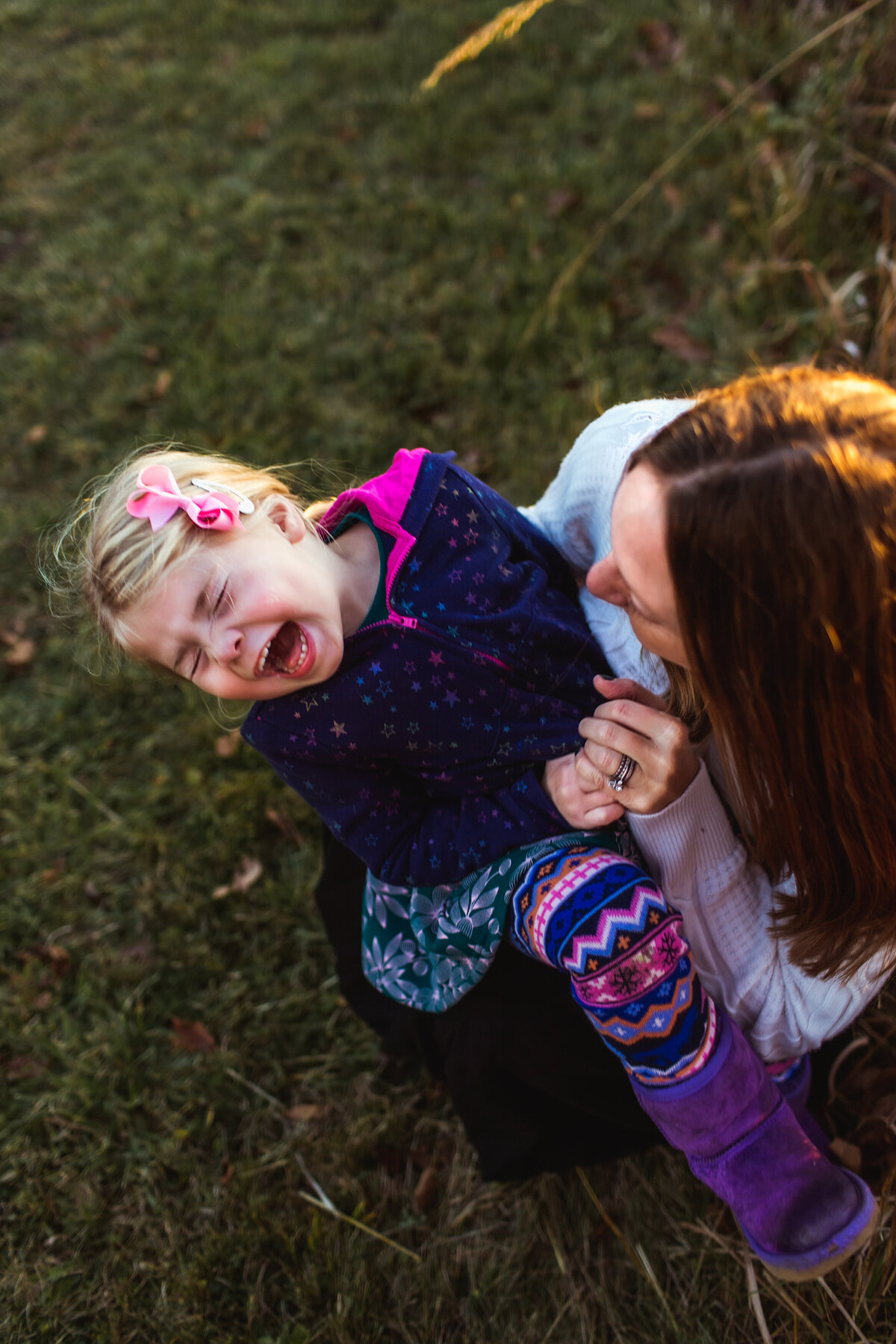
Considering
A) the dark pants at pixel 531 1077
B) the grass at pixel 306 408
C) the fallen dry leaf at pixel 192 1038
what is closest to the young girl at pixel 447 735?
the dark pants at pixel 531 1077

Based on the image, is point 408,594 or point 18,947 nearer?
point 408,594

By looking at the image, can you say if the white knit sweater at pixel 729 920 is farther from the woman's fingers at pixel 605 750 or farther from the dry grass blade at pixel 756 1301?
the dry grass blade at pixel 756 1301

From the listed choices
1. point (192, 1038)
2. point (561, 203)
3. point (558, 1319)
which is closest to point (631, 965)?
point (558, 1319)

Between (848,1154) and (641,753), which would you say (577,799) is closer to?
(641,753)

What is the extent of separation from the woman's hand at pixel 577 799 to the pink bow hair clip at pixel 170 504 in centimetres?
86

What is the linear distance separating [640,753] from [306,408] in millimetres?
2961

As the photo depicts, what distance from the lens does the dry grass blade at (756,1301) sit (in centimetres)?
194

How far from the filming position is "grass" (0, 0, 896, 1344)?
2.25 metres

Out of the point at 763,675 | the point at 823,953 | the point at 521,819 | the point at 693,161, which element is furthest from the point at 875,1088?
the point at 693,161

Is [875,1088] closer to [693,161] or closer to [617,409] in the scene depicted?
[617,409]

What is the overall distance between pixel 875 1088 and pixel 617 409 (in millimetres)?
1761

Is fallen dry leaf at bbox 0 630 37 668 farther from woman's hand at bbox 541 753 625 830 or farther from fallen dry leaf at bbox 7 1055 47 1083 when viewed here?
woman's hand at bbox 541 753 625 830

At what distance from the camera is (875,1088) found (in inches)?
86.4

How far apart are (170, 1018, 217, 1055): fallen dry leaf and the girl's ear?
159 centimetres
